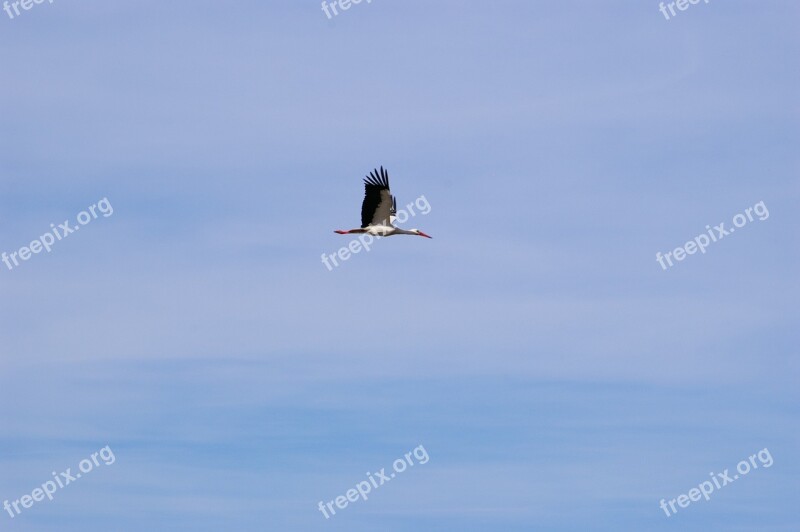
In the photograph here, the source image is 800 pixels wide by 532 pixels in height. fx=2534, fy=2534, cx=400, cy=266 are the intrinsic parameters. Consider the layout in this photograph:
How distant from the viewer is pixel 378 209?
18862 centimetres

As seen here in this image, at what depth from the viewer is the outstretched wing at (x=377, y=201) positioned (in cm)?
18675

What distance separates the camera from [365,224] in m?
190

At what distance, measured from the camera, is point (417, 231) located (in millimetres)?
197250

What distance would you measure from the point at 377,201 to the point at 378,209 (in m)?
1.26

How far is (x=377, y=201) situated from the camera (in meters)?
188

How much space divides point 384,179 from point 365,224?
508 cm

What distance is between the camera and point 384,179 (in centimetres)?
18662

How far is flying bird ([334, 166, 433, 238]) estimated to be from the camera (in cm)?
18675

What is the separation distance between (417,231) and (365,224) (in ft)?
26.4

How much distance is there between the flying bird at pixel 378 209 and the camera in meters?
187

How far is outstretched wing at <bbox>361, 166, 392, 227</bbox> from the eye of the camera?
187 m

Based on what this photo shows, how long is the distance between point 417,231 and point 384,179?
1152 cm
